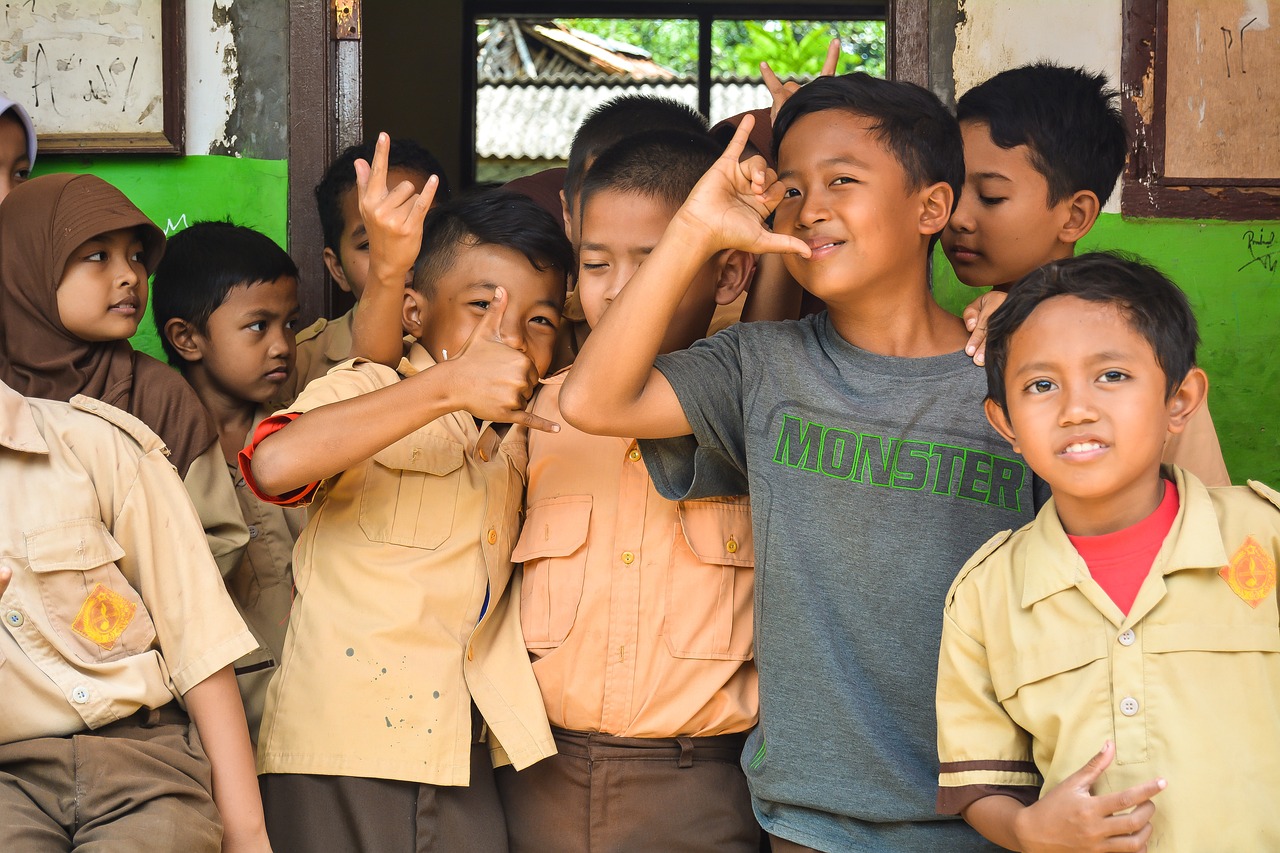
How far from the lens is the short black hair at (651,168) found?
2.42 m

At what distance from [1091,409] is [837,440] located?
1.46 ft

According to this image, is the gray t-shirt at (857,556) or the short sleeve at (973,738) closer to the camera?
the short sleeve at (973,738)

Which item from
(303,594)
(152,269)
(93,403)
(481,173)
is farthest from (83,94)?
(481,173)

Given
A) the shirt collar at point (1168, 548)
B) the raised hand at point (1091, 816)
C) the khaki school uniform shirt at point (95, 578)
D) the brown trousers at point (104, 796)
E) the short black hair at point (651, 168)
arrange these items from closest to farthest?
the raised hand at point (1091, 816)
the shirt collar at point (1168, 548)
the brown trousers at point (104, 796)
the khaki school uniform shirt at point (95, 578)
the short black hair at point (651, 168)

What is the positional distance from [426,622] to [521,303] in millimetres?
664

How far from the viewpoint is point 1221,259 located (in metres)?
3.39

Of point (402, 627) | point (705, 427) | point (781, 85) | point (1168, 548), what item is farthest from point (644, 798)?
point (781, 85)

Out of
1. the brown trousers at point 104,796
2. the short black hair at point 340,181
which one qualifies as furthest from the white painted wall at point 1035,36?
the brown trousers at point 104,796

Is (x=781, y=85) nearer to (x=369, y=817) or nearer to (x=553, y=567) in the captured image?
(x=553, y=567)

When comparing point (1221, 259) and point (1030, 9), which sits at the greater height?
point (1030, 9)

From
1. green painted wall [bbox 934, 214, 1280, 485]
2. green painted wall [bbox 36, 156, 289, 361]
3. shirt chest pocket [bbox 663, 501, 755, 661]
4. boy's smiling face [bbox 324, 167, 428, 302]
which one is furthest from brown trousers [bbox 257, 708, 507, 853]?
green painted wall [bbox 934, 214, 1280, 485]

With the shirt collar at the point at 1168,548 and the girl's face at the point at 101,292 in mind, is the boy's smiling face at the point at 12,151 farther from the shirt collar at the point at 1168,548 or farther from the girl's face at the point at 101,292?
the shirt collar at the point at 1168,548

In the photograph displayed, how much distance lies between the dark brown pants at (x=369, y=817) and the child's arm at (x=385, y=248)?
2.72ft

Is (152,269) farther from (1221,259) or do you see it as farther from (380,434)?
(1221,259)
